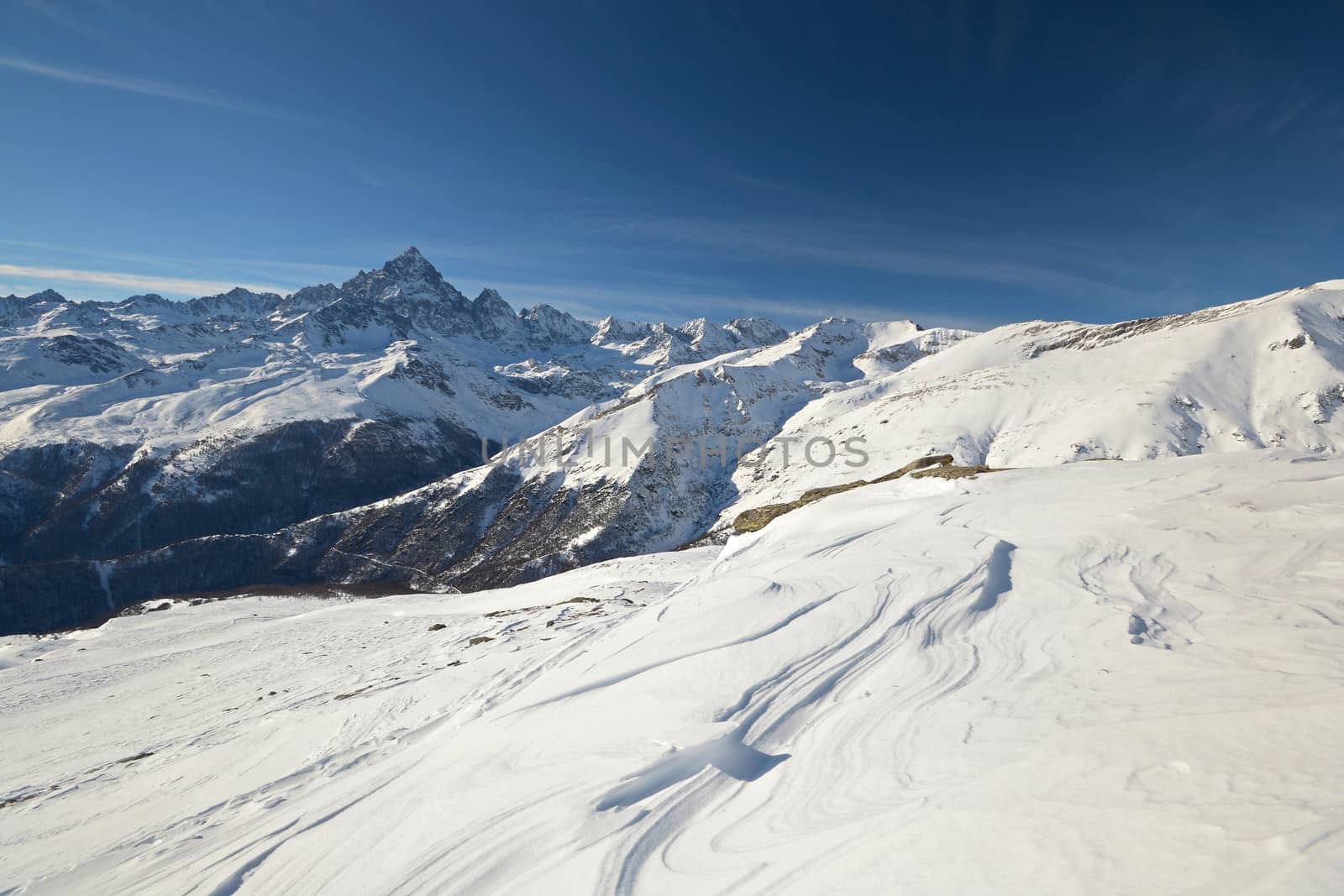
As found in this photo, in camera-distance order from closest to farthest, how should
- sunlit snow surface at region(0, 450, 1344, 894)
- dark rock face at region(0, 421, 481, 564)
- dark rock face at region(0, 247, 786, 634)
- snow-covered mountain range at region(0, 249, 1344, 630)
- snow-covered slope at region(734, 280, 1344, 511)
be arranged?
sunlit snow surface at region(0, 450, 1344, 894)
snow-covered slope at region(734, 280, 1344, 511)
snow-covered mountain range at region(0, 249, 1344, 630)
dark rock face at region(0, 247, 786, 634)
dark rock face at region(0, 421, 481, 564)

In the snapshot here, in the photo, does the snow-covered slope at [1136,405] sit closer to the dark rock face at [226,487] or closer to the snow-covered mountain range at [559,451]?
the snow-covered mountain range at [559,451]

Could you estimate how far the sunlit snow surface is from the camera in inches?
157

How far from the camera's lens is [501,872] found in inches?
196

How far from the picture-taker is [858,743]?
5.96m

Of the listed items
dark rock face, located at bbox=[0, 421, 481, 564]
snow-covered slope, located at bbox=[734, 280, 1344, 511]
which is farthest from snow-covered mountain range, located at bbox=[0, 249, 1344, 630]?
dark rock face, located at bbox=[0, 421, 481, 564]

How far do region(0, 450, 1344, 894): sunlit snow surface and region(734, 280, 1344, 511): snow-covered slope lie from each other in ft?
253

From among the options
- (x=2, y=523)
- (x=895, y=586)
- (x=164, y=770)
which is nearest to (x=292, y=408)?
(x=2, y=523)

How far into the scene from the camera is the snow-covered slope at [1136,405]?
76.0 meters

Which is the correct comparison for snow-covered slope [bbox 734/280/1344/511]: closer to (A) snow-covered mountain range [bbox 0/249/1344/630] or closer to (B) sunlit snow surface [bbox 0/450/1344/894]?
(A) snow-covered mountain range [bbox 0/249/1344/630]

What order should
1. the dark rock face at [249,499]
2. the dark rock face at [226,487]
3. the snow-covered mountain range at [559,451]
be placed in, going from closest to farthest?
the snow-covered mountain range at [559,451] < the dark rock face at [249,499] < the dark rock face at [226,487]

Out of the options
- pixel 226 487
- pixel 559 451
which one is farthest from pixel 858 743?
pixel 226 487

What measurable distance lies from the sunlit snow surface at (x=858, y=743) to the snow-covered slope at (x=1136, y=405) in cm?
7702

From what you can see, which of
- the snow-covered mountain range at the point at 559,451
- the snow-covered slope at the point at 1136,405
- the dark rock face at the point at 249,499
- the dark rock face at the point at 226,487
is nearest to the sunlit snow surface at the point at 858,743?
the snow-covered mountain range at the point at 559,451

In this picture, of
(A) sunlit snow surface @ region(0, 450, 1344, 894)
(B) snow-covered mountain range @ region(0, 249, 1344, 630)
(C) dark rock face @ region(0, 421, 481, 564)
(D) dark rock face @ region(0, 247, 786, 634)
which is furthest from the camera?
(C) dark rock face @ region(0, 421, 481, 564)
